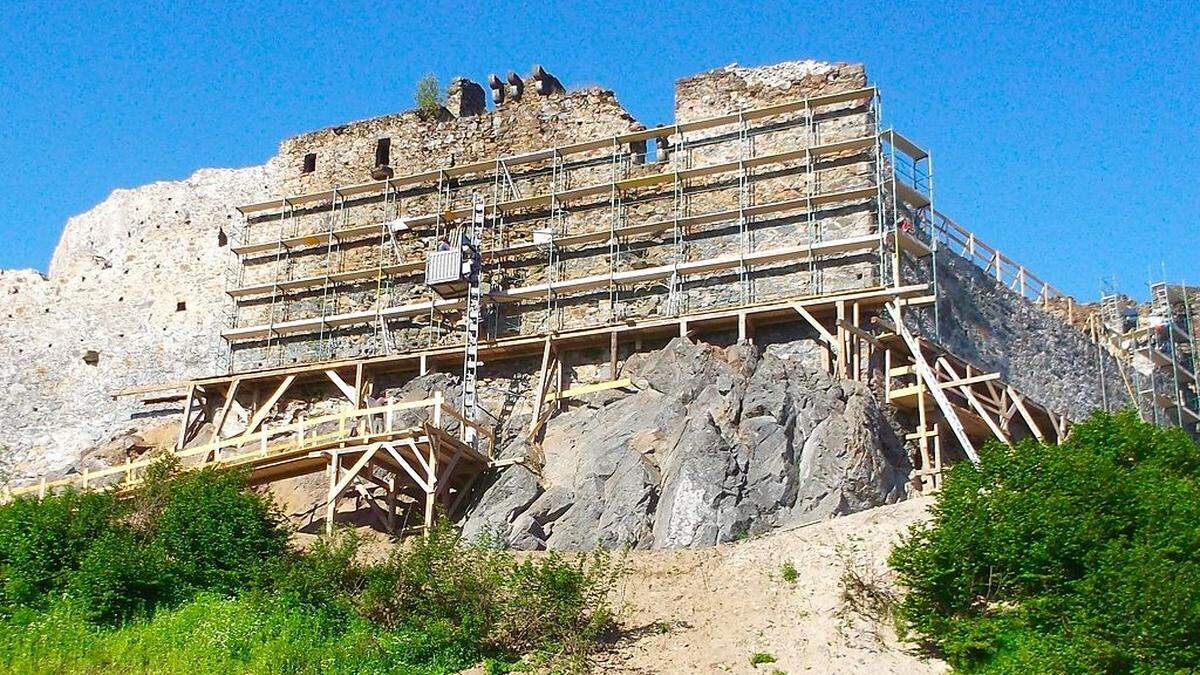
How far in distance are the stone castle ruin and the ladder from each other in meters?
0.05

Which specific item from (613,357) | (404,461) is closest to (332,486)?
(404,461)

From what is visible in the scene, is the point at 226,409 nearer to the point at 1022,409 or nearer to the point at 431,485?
the point at 431,485

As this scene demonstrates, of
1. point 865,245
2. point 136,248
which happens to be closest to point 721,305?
point 865,245

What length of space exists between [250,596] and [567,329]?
9.52 m

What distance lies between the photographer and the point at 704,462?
2442 cm

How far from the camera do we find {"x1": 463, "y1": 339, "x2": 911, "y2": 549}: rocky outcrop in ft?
79.1

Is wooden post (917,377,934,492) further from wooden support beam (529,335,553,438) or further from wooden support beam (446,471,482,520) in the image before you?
wooden support beam (446,471,482,520)

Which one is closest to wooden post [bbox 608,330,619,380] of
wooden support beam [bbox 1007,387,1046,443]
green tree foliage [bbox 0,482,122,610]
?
wooden support beam [bbox 1007,387,1046,443]

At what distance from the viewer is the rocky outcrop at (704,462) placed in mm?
24109

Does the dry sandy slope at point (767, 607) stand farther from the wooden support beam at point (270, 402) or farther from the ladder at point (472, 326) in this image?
the wooden support beam at point (270, 402)

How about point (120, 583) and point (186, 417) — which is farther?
point (186, 417)

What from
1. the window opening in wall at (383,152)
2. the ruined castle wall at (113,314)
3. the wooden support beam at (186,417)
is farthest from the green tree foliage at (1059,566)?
the ruined castle wall at (113,314)

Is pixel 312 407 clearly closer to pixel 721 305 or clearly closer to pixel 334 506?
pixel 334 506

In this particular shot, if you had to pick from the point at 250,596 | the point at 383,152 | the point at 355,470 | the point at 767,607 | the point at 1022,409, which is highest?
the point at 383,152
